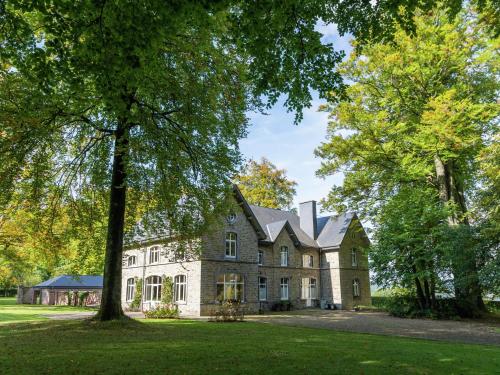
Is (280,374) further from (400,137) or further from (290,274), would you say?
(290,274)

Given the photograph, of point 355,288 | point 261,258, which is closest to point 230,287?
point 261,258

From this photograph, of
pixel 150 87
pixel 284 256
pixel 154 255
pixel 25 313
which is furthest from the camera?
pixel 284 256

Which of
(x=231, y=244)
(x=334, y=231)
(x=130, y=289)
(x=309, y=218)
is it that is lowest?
(x=130, y=289)

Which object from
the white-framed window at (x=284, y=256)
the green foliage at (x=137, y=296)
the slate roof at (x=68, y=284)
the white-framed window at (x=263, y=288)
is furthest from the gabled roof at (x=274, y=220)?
the slate roof at (x=68, y=284)

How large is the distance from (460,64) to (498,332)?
1445 centimetres

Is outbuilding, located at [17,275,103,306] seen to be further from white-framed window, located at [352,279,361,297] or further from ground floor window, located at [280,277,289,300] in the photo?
white-framed window, located at [352,279,361,297]

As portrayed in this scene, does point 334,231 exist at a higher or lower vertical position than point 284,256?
higher

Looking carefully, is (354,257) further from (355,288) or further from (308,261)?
(308,261)

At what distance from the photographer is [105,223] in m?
20.3

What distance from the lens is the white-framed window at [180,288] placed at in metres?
27.5

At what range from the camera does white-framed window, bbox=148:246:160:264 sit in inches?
1218

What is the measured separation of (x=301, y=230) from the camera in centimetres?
3853

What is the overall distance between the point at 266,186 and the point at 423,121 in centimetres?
2862

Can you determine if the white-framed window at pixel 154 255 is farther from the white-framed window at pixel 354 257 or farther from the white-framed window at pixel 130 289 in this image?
the white-framed window at pixel 354 257
